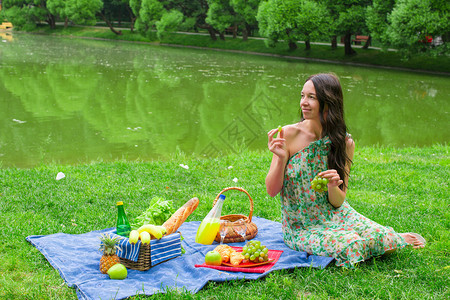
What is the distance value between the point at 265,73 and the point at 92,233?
16.7m

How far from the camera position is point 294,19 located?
87.2 ft

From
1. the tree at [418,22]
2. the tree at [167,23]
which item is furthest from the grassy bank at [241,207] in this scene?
→ the tree at [167,23]

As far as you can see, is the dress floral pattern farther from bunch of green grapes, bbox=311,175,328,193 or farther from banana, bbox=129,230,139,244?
banana, bbox=129,230,139,244

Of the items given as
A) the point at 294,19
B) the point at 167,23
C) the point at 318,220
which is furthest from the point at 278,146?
the point at 167,23

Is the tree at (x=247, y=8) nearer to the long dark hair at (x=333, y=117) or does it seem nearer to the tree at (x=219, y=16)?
the tree at (x=219, y=16)

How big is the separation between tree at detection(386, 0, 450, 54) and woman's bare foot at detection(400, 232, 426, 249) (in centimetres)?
1919

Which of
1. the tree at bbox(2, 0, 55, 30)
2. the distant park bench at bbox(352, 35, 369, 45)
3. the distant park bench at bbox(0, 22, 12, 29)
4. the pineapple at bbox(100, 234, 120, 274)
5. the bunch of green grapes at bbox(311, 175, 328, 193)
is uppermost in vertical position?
the tree at bbox(2, 0, 55, 30)

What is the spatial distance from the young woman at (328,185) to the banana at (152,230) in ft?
3.00

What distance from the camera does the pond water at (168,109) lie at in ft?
26.8

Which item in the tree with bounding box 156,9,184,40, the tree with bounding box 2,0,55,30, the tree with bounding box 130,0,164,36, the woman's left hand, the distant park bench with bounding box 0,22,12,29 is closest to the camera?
the woman's left hand

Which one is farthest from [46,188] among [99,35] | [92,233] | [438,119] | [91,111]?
[99,35]

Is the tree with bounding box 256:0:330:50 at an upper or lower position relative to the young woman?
upper

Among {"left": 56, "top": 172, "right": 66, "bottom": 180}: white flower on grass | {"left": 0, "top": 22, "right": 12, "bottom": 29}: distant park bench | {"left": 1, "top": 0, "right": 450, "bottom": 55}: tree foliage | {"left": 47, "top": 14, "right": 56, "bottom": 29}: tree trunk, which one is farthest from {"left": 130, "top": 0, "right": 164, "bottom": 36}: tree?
{"left": 56, "top": 172, "right": 66, "bottom": 180}: white flower on grass

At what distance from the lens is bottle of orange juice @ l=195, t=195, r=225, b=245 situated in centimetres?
374
